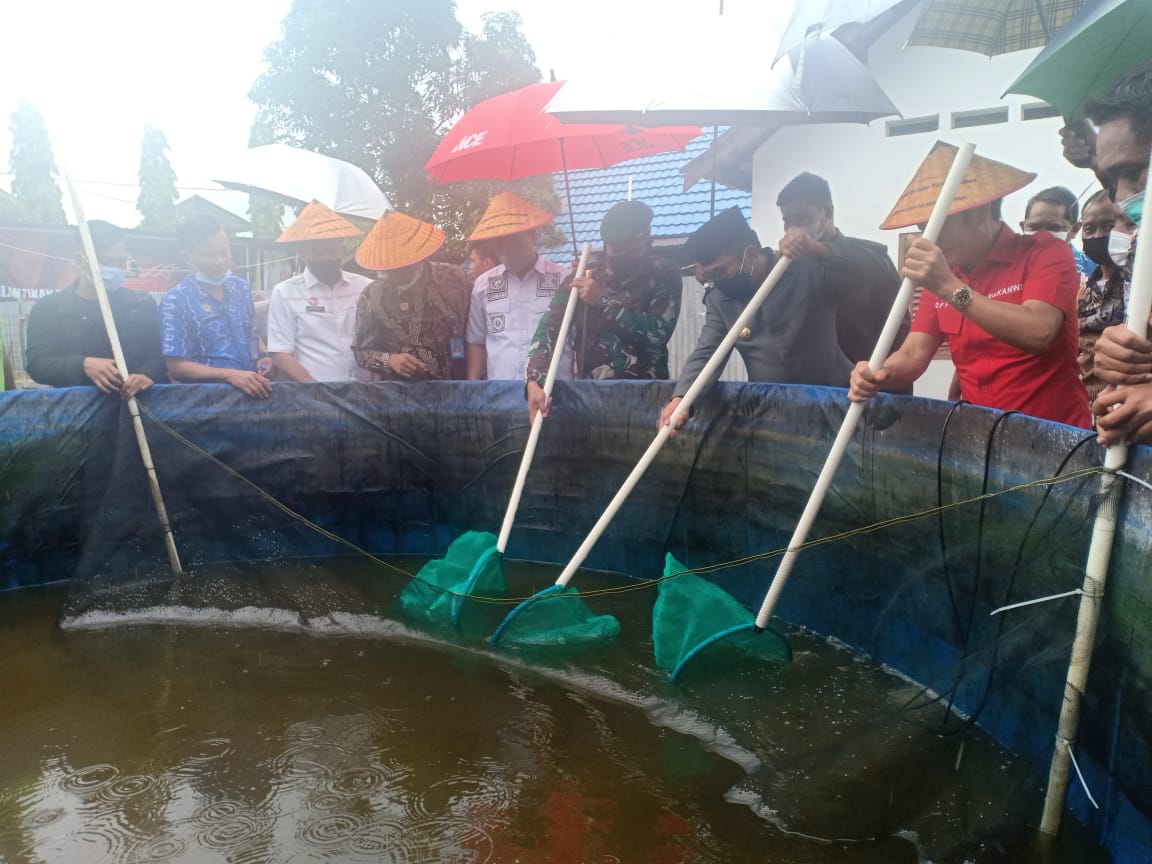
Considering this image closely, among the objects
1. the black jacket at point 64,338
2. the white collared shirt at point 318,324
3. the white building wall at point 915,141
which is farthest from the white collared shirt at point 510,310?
the white building wall at point 915,141

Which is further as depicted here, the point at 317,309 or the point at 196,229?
the point at 317,309

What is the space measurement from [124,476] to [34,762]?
203cm

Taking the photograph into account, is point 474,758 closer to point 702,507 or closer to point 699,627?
point 699,627

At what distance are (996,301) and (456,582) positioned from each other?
2494mm

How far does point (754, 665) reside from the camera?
10.8 feet

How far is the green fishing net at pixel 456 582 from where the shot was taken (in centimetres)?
405

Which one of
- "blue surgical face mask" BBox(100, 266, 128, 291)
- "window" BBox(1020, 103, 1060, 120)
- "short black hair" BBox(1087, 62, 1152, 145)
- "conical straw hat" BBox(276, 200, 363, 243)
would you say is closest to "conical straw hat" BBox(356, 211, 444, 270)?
"conical straw hat" BBox(276, 200, 363, 243)

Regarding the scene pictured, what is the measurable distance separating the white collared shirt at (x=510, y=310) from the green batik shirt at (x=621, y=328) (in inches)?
8.4

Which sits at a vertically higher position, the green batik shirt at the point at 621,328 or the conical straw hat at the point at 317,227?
the conical straw hat at the point at 317,227

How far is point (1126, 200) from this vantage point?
228 centimetres

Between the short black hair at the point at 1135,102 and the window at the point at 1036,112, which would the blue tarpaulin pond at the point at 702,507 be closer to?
the short black hair at the point at 1135,102

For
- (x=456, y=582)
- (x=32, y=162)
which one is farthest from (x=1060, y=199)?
(x=32, y=162)

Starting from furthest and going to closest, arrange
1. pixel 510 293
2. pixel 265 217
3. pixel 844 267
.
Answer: pixel 265 217 → pixel 510 293 → pixel 844 267

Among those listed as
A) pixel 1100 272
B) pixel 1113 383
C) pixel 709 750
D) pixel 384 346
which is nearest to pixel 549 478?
pixel 384 346
